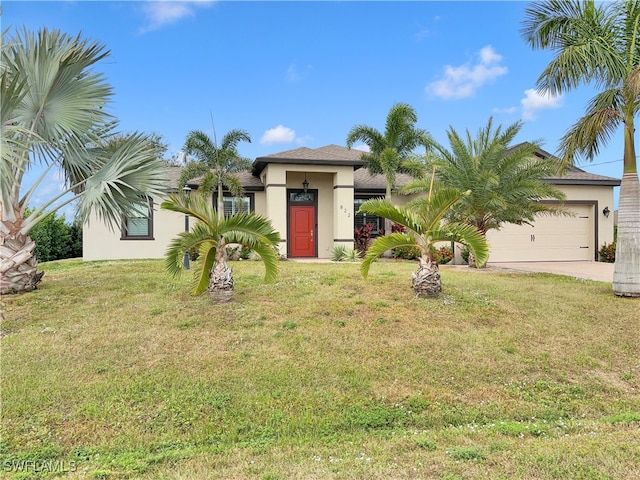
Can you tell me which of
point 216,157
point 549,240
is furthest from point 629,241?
point 216,157

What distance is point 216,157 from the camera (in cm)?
1432

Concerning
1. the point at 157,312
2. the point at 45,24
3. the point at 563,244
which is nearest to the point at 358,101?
the point at 563,244

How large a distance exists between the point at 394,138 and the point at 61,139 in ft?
36.4

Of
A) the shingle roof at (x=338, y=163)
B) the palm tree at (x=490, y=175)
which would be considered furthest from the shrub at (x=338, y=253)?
the palm tree at (x=490, y=175)

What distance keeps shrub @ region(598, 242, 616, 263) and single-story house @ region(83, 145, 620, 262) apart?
23 centimetres

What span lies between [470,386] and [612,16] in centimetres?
835

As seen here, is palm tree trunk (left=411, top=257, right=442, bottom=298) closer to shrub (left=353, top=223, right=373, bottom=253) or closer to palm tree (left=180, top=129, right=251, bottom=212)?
palm tree (left=180, top=129, right=251, bottom=212)

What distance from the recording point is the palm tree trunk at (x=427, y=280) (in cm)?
755

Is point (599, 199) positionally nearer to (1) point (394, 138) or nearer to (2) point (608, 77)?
(1) point (394, 138)

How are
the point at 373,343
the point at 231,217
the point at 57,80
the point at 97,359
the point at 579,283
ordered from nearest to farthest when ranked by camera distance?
the point at 97,359 < the point at 373,343 < the point at 231,217 < the point at 57,80 < the point at 579,283

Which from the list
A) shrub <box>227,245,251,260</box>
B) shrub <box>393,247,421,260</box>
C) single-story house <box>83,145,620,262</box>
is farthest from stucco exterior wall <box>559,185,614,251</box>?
shrub <box>227,245,251,260</box>

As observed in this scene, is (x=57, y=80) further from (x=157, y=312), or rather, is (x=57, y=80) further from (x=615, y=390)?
(x=615, y=390)

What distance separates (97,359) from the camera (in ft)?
16.7

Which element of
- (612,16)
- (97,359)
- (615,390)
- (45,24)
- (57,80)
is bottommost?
(615,390)
